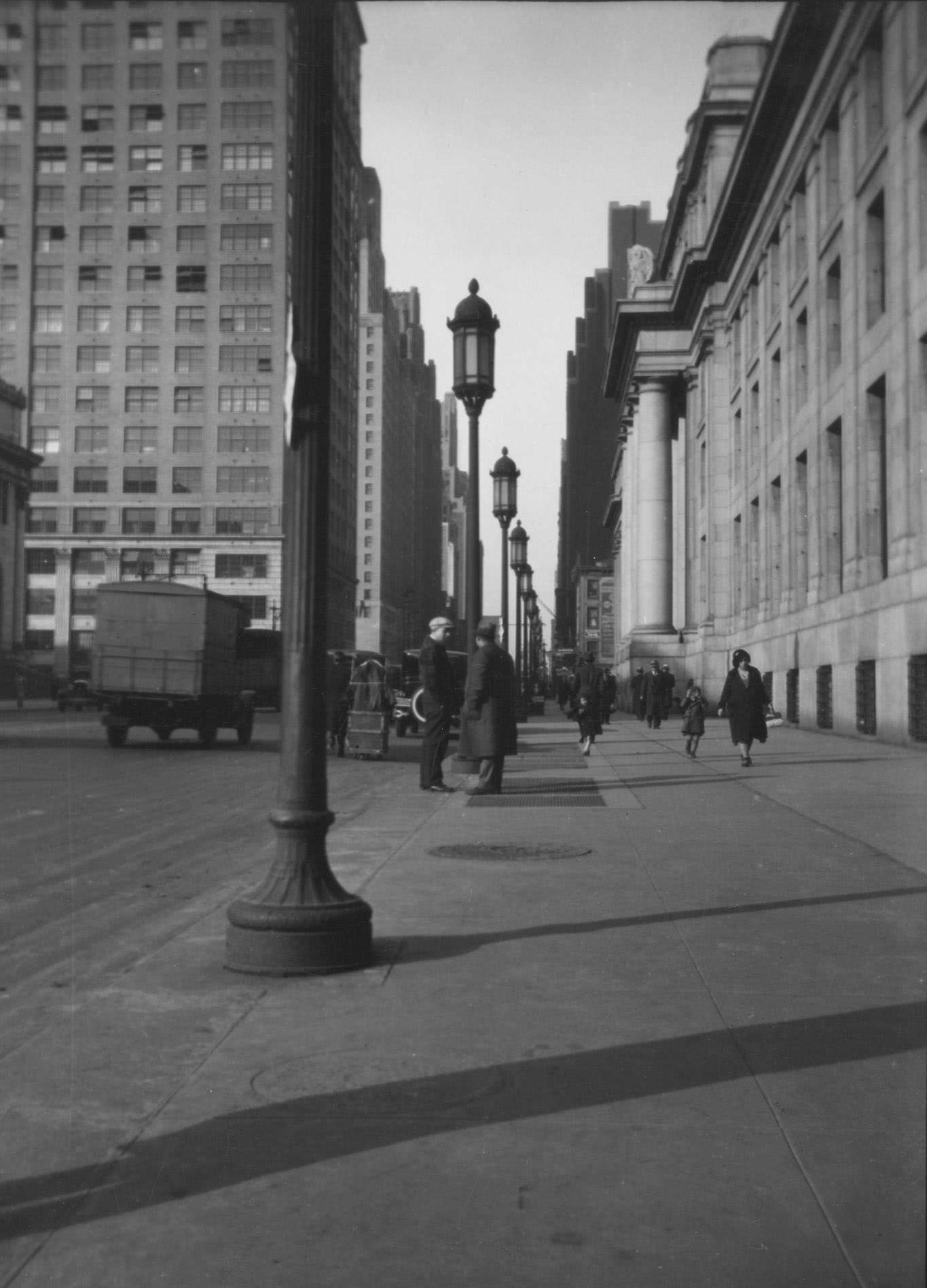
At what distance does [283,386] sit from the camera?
555cm

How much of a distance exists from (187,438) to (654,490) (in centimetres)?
3999

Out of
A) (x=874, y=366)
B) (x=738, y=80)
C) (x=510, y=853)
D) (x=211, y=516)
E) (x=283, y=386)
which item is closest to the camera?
(x=738, y=80)

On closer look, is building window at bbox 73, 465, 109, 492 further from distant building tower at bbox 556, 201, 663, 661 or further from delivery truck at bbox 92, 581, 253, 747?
distant building tower at bbox 556, 201, 663, 661

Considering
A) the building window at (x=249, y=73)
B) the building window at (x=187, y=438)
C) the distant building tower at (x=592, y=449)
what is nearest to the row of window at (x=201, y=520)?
the building window at (x=187, y=438)

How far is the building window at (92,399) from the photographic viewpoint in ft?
60.6

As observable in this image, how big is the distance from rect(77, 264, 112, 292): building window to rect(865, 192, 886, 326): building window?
14.2 m

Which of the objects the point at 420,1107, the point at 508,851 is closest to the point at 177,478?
the point at 508,851

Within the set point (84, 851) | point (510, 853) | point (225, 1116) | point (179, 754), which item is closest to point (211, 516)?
point (179, 754)

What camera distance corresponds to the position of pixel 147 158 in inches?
575

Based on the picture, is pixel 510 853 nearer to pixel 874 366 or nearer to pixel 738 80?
pixel 738 80

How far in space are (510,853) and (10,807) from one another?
646 cm

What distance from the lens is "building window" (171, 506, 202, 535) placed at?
80.3ft

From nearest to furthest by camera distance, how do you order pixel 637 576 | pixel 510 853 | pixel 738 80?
1. pixel 738 80
2. pixel 510 853
3. pixel 637 576

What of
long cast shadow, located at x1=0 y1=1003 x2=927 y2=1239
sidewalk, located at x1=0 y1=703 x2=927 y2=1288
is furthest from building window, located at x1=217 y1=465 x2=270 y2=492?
long cast shadow, located at x1=0 y1=1003 x2=927 y2=1239
